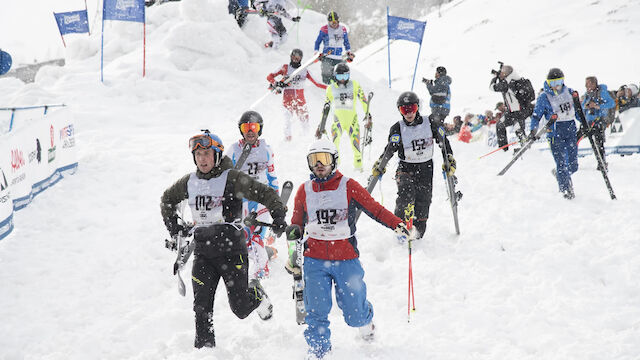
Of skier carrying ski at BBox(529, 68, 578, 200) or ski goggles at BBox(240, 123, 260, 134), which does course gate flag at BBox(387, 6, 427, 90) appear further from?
ski goggles at BBox(240, 123, 260, 134)

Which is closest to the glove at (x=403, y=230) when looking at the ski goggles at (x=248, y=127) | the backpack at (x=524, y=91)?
the ski goggles at (x=248, y=127)

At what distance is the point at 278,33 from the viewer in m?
20.1

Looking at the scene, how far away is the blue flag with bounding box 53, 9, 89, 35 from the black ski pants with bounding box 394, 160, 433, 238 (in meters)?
14.4

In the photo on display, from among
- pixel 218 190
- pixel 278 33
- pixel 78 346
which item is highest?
pixel 278 33

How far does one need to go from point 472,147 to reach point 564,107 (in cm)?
418

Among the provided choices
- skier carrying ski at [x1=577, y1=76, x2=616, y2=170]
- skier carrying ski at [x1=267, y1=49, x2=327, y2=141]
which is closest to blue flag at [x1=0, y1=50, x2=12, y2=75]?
skier carrying ski at [x1=267, y1=49, x2=327, y2=141]

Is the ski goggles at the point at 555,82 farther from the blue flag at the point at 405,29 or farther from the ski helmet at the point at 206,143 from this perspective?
the blue flag at the point at 405,29

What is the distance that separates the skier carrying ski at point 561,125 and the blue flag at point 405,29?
891 centimetres

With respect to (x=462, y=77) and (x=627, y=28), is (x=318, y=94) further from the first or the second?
(x=627, y=28)

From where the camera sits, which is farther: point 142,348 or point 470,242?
point 470,242

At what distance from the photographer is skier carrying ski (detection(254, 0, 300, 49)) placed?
19422 mm

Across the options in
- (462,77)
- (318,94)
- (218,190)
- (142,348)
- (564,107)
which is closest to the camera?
(218,190)

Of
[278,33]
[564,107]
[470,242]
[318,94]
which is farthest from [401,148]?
[278,33]

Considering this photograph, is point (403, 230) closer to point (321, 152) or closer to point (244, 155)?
point (321, 152)
